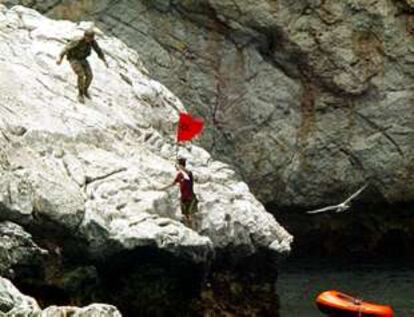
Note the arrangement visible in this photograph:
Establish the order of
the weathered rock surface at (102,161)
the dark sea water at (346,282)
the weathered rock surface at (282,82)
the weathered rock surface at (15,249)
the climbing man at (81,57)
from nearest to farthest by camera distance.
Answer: the weathered rock surface at (15,249) → the weathered rock surface at (102,161) → the climbing man at (81,57) → the dark sea water at (346,282) → the weathered rock surface at (282,82)

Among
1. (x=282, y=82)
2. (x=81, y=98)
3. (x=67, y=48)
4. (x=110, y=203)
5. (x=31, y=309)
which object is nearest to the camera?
(x=31, y=309)

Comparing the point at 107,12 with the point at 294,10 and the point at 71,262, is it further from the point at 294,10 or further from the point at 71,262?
the point at 71,262

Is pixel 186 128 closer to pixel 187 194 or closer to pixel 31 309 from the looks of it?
pixel 187 194

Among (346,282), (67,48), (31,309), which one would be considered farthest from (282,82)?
(31,309)

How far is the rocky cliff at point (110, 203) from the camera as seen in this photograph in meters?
23.9

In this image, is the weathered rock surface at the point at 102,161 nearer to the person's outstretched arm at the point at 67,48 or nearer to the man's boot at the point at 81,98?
the man's boot at the point at 81,98

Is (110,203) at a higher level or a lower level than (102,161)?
lower

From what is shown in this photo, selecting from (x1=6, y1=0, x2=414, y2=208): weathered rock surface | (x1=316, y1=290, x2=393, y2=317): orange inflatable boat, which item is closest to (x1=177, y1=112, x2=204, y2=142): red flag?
(x1=316, y1=290, x2=393, y2=317): orange inflatable boat

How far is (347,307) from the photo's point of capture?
26578 millimetres

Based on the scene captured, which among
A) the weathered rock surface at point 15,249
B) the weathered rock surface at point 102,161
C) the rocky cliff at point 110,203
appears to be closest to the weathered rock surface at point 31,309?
the weathered rock surface at point 15,249

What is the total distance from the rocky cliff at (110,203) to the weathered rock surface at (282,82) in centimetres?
992

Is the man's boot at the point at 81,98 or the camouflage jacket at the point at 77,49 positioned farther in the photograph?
the camouflage jacket at the point at 77,49

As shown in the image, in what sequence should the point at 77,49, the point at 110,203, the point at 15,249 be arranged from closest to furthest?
the point at 15,249 < the point at 110,203 < the point at 77,49

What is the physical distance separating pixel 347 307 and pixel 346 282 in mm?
11833
